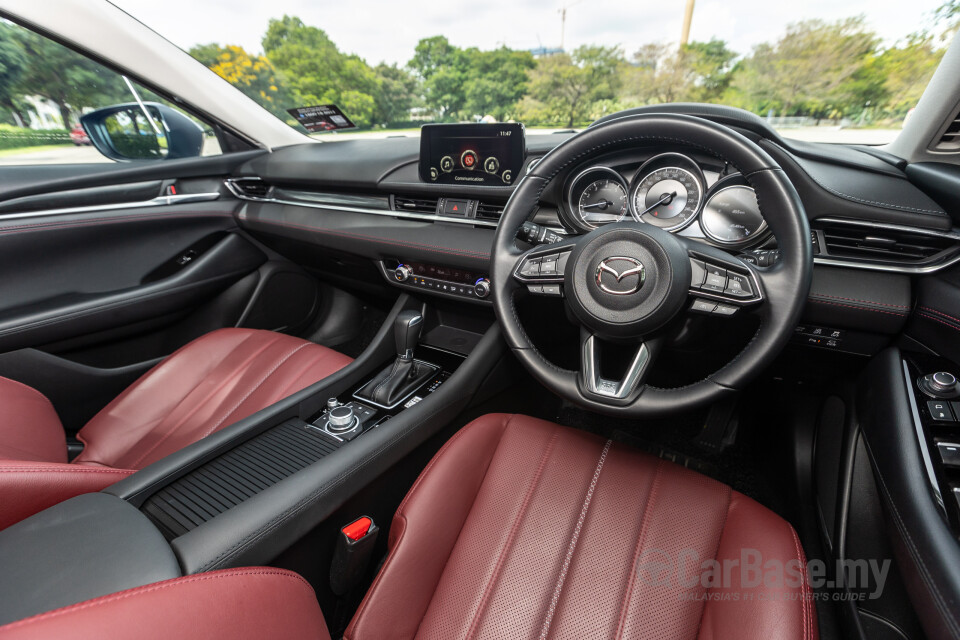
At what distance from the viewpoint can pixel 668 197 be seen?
122 cm

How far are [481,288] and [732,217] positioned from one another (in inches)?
29.6

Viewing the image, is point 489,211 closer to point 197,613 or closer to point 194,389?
point 194,389

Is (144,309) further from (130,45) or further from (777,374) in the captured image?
(777,374)

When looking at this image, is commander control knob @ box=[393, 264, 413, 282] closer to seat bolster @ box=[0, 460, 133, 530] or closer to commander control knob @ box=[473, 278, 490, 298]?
commander control knob @ box=[473, 278, 490, 298]

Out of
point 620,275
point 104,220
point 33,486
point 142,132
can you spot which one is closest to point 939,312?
point 620,275

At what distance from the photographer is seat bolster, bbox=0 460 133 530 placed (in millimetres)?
748

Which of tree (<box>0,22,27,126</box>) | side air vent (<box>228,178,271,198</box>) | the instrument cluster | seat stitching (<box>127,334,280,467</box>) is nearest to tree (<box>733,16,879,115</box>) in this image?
the instrument cluster

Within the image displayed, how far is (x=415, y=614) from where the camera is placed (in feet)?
2.95

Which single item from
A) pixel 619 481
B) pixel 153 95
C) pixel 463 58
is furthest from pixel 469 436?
pixel 153 95

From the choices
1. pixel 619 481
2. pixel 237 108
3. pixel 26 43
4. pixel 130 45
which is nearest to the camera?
pixel 619 481

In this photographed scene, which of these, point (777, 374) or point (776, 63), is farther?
point (777, 374)

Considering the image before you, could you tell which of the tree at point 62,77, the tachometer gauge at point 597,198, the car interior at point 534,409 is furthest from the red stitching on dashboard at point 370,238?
the tree at point 62,77

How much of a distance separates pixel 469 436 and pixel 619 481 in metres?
0.36

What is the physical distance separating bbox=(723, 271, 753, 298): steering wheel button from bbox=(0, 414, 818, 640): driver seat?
17.7 inches
